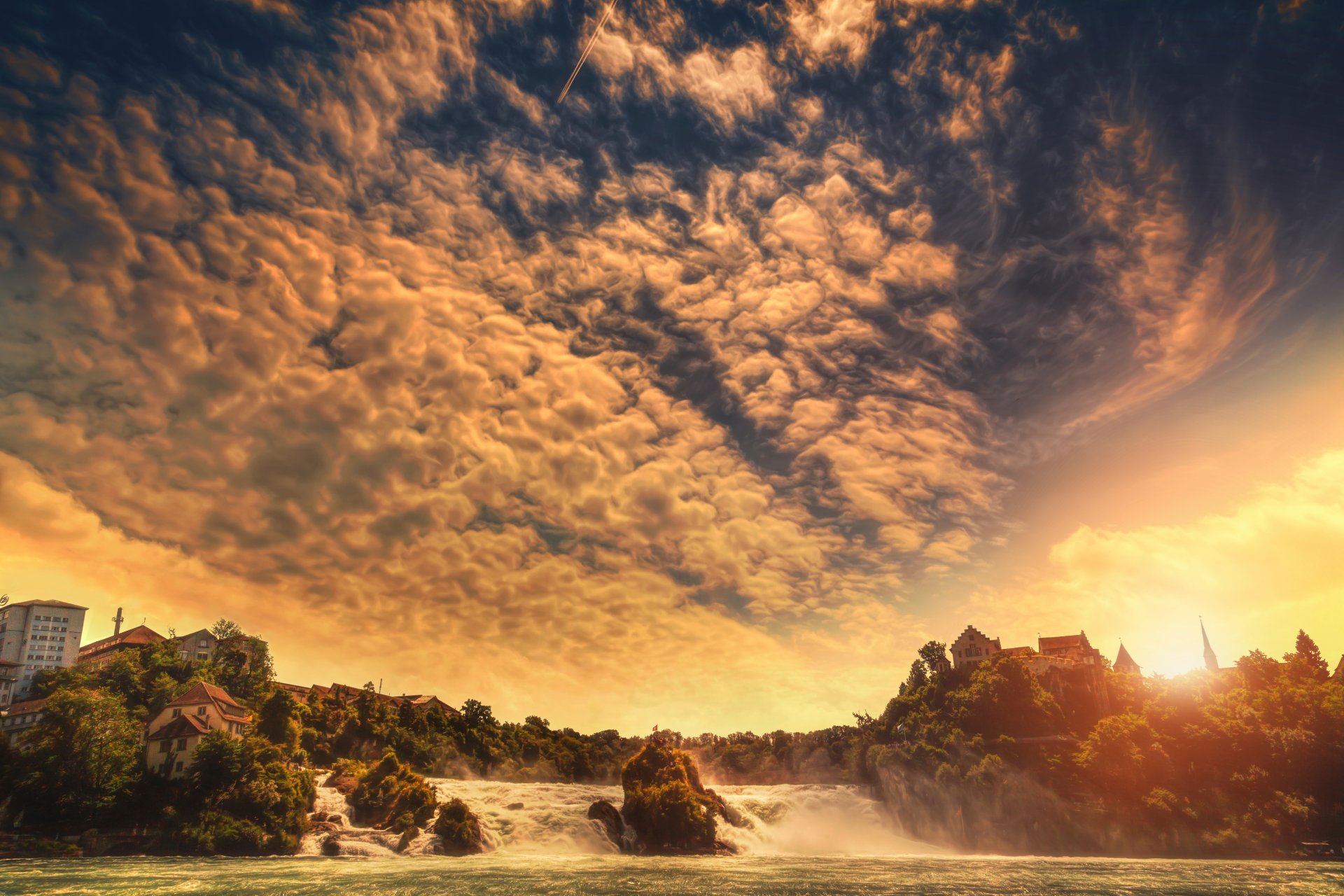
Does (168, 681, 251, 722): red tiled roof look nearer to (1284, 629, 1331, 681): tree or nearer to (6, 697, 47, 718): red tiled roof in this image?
(6, 697, 47, 718): red tiled roof

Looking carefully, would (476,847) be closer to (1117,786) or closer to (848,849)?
(848,849)

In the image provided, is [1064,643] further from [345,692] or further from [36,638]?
[36,638]

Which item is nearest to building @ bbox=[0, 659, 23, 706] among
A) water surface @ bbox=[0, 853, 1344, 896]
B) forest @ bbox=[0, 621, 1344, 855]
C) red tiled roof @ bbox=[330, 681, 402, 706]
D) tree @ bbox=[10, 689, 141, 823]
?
forest @ bbox=[0, 621, 1344, 855]

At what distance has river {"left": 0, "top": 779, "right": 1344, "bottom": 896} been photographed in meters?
34.4

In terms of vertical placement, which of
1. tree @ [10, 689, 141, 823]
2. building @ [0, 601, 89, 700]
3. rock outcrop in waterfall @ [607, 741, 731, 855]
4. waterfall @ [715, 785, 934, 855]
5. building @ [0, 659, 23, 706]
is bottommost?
waterfall @ [715, 785, 934, 855]

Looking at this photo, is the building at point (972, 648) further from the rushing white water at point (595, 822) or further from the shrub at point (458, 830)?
the shrub at point (458, 830)

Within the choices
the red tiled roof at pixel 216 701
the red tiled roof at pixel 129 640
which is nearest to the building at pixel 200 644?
the red tiled roof at pixel 129 640

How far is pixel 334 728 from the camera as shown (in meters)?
80.1

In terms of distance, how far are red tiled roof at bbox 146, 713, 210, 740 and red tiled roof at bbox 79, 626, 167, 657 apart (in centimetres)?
4504

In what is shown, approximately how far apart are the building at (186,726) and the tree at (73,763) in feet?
17.4

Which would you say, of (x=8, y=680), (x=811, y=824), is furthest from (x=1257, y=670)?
(x=8, y=680)

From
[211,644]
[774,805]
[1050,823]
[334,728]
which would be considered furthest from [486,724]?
[1050,823]

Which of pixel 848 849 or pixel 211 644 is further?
pixel 211 644

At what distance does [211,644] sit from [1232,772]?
13203 cm
